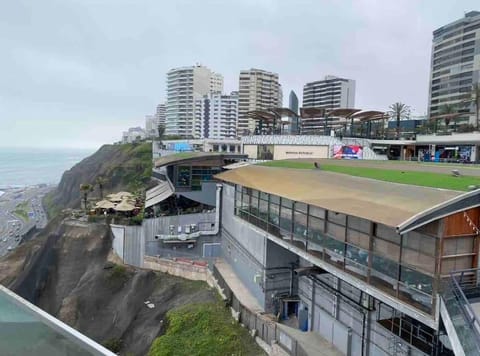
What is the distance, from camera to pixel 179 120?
13125cm

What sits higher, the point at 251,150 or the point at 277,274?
the point at 251,150

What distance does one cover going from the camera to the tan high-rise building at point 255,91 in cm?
12075

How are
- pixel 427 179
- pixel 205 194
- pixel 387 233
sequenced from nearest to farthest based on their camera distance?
pixel 387 233
pixel 427 179
pixel 205 194

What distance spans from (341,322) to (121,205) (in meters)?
21.0

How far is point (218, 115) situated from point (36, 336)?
393 ft

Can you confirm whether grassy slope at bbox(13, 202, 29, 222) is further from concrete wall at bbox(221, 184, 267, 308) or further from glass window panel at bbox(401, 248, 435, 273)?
glass window panel at bbox(401, 248, 435, 273)

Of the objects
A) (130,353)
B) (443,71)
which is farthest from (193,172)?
(443,71)

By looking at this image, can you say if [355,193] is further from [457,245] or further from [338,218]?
[457,245]

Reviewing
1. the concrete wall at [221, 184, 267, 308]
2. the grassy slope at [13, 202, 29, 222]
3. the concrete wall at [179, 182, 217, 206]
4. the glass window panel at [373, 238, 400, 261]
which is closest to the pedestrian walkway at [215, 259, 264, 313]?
the concrete wall at [221, 184, 267, 308]

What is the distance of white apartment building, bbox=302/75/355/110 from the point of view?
127562 millimetres

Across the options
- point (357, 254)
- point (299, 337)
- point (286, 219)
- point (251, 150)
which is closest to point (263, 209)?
point (286, 219)

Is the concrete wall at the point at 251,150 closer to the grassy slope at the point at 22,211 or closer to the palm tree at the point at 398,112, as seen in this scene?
the palm tree at the point at 398,112

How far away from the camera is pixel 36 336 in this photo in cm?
319

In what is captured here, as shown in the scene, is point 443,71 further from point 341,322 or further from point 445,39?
point 341,322
